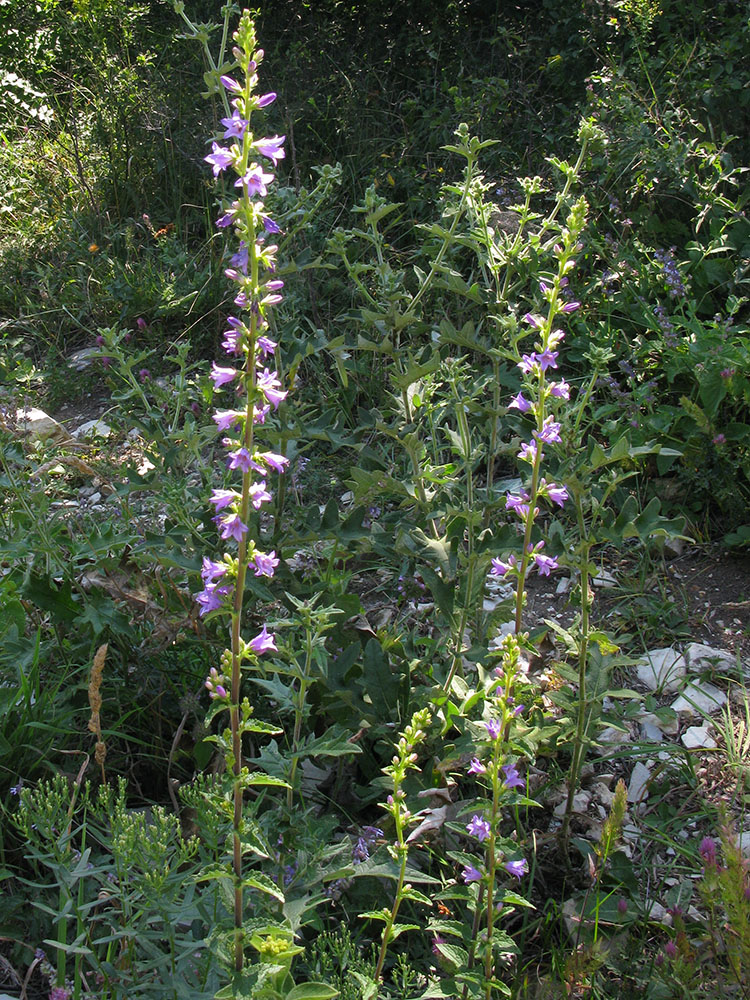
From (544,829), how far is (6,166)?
5.33 metres

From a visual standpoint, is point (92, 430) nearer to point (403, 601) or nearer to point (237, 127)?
point (403, 601)

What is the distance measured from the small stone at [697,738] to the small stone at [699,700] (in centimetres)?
5

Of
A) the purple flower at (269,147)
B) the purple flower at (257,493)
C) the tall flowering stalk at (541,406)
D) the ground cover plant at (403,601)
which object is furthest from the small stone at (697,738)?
the purple flower at (269,147)

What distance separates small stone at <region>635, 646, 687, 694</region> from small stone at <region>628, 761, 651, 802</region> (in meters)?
0.31

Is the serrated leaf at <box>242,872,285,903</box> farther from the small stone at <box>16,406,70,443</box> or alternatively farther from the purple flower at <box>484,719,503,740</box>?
the small stone at <box>16,406,70,443</box>

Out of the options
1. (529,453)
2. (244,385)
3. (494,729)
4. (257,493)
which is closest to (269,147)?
(244,385)

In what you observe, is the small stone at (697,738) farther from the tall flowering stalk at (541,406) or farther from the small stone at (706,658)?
the tall flowering stalk at (541,406)

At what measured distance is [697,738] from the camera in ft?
7.97

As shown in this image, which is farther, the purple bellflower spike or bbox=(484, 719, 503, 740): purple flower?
the purple bellflower spike

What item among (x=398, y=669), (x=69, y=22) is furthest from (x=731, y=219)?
(x=69, y=22)

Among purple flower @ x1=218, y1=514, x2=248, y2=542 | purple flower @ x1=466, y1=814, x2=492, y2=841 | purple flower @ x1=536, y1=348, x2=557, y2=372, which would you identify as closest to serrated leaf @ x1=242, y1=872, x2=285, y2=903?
purple flower @ x1=466, y1=814, x2=492, y2=841

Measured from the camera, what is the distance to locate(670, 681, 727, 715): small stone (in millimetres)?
2516

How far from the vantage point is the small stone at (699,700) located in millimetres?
2516

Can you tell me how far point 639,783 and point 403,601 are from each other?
880 mm
